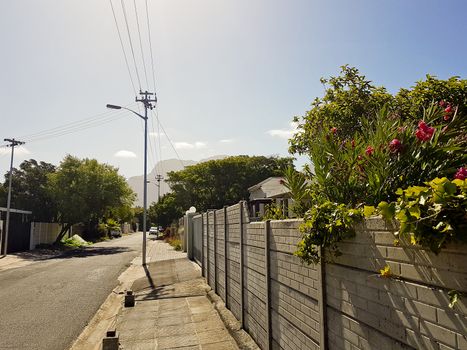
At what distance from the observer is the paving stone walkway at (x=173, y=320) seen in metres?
7.47

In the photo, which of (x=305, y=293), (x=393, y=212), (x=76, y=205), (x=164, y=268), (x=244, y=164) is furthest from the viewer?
(x=244, y=164)

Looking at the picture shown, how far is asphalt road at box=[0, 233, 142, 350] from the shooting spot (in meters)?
8.47

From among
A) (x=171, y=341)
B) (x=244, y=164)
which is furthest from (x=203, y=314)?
(x=244, y=164)

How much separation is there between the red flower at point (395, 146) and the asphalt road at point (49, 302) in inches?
283

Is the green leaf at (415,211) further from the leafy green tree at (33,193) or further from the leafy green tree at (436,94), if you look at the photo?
the leafy green tree at (33,193)

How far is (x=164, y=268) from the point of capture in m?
19.0

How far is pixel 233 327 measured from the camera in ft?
26.2

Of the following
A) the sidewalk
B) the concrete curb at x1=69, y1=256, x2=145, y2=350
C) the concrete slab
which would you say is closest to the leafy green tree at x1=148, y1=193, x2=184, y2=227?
the concrete curb at x1=69, y1=256, x2=145, y2=350

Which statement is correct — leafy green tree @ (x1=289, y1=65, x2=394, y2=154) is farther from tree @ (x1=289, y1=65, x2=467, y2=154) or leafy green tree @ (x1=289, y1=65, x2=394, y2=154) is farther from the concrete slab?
the concrete slab

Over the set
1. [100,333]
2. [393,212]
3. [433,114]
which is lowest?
[100,333]

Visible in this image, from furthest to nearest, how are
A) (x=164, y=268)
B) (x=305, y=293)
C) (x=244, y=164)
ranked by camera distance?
(x=244, y=164)
(x=164, y=268)
(x=305, y=293)

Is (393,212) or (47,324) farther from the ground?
(393,212)

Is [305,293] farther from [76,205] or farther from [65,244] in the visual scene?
[65,244]

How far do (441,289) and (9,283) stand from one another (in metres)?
17.3
